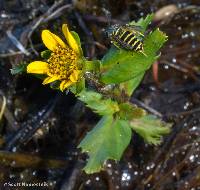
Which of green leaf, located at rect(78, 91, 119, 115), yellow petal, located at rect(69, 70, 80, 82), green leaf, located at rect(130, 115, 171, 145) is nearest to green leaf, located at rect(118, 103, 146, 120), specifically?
green leaf, located at rect(78, 91, 119, 115)

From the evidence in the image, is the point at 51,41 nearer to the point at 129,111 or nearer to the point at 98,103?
the point at 98,103

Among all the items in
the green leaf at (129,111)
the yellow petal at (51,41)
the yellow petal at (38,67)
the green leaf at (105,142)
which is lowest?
the green leaf at (105,142)

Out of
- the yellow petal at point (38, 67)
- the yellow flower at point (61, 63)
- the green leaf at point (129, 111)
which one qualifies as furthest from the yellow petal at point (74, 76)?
the green leaf at point (129, 111)

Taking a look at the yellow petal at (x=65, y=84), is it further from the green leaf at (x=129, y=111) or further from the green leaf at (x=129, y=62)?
the green leaf at (x=129, y=111)

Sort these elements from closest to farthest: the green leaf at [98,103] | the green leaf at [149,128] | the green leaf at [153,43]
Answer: the green leaf at [153,43] < the green leaf at [98,103] < the green leaf at [149,128]

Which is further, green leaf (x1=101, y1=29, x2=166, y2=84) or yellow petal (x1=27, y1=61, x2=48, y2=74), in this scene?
green leaf (x1=101, y1=29, x2=166, y2=84)

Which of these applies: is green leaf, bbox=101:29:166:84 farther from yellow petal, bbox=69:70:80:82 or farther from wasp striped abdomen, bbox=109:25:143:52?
yellow petal, bbox=69:70:80:82
